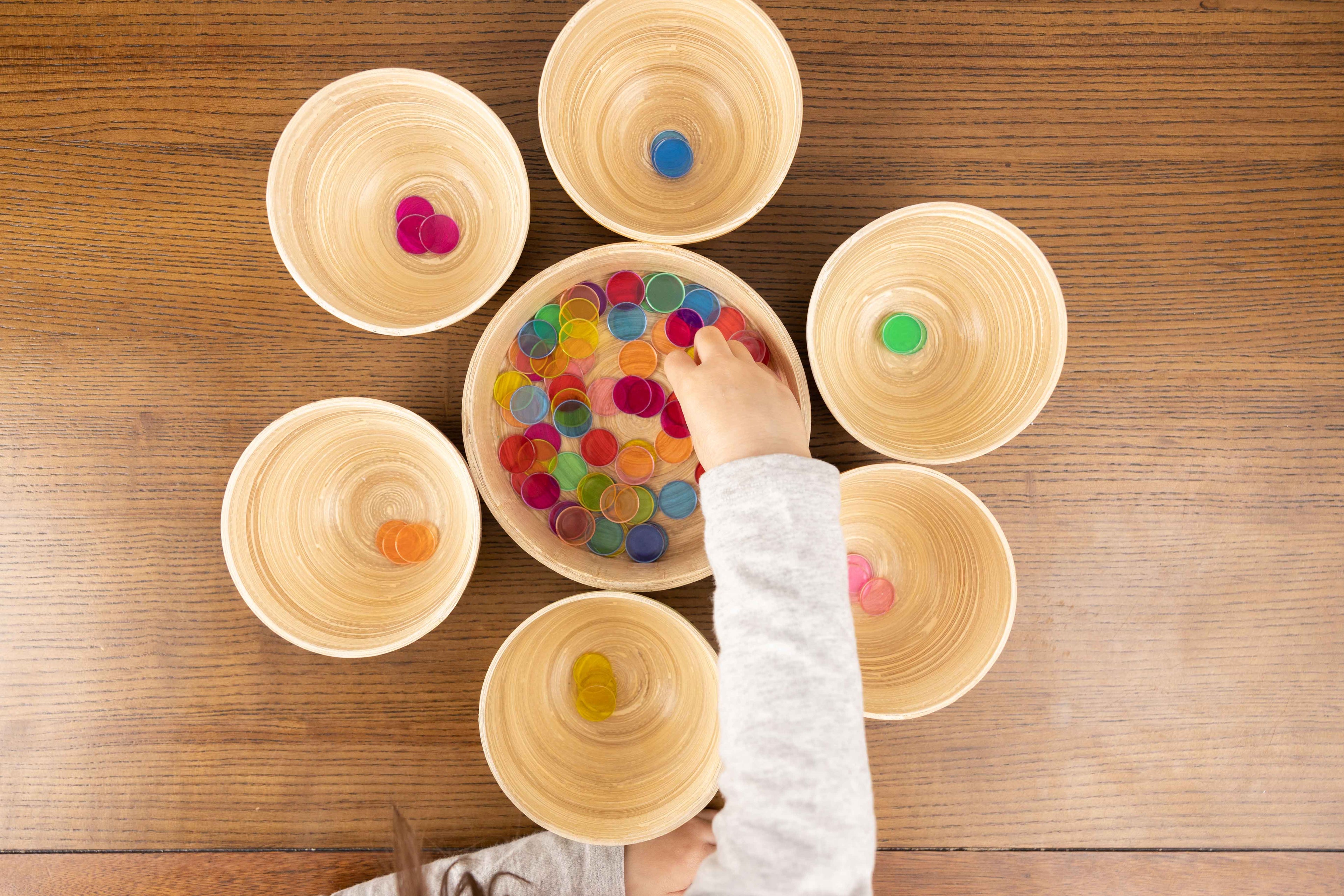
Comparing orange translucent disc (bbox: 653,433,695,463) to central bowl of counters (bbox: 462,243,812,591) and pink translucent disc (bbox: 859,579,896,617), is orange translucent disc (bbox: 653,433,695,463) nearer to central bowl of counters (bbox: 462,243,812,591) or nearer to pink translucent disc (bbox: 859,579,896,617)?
central bowl of counters (bbox: 462,243,812,591)

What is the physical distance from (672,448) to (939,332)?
0.29m

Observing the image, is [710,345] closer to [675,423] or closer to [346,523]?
[675,423]

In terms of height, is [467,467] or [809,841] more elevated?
[467,467]

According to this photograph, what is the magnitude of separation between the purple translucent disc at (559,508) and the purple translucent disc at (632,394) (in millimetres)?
104

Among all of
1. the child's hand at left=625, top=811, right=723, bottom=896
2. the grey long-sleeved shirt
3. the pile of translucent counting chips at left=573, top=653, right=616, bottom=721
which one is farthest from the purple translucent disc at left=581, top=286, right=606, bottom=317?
the child's hand at left=625, top=811, right=723, bottom=896

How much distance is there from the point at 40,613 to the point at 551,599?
1.68ft

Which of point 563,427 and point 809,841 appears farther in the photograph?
point 563,427

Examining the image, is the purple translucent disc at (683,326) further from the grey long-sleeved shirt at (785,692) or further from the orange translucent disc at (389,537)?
the orange translucent disc at (389,537)

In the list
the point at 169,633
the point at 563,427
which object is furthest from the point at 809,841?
the point at 169,633

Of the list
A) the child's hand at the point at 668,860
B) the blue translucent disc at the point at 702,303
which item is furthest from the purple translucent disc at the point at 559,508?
the child's hand at the point at 668,860

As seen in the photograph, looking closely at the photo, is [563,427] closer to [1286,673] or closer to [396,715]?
[396,715]

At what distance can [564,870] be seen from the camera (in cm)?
71

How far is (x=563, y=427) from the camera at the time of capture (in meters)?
0.73

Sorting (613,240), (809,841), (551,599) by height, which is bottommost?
(809,841)
